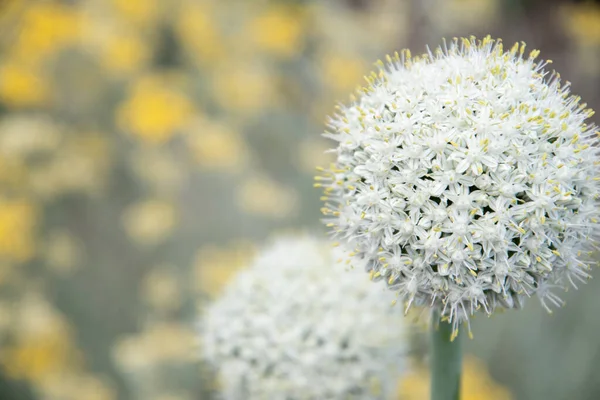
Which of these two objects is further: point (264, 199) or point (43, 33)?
point (43, 33)

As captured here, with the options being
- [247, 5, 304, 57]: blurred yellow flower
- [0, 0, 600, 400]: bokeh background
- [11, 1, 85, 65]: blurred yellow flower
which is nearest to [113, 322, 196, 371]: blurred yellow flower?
[0, 0, 600, 400]: bokeh background

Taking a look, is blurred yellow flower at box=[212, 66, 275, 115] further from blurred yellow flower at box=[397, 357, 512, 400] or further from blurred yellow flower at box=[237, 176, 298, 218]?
blurred yellow flower at box=[397, 357, 512, 400]

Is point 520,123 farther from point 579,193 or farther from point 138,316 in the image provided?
point 138,316

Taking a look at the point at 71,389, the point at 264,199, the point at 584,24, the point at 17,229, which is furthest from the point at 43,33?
the point at 584,24

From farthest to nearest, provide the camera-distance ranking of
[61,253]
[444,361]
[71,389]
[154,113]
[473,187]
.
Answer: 1. [154,113]
2. [61,253]
3. [71,389]
4. [444,361]
5. [473,187]

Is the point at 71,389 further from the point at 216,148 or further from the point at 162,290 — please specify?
the point at 216,148

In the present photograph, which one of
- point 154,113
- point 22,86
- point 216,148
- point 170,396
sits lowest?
point 170,396
